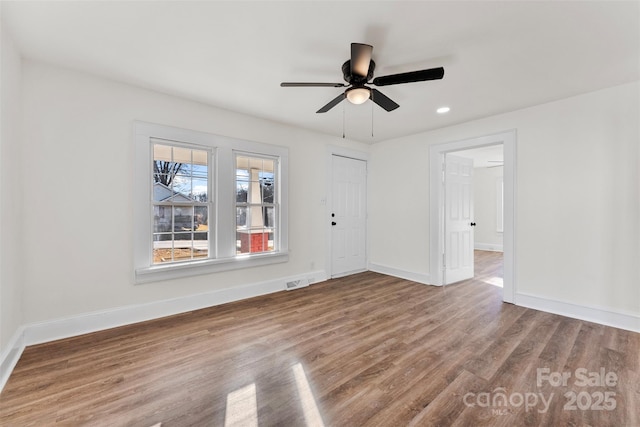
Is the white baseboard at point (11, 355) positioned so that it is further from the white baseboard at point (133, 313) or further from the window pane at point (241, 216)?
the window pane at point (241, 216)

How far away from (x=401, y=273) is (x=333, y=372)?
3.12 meters

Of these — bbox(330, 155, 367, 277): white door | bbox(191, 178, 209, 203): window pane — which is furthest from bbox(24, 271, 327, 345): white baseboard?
bbox(330, 155, 367, 277): white door

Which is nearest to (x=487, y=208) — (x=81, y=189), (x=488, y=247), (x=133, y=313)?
(x=488, y=247)

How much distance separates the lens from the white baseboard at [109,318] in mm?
2130

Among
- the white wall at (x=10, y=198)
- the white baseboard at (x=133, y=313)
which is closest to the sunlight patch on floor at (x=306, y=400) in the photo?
the white baseboard at (x=133, y=313)

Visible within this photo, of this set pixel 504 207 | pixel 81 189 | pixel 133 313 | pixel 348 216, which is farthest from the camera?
pixel 348 216

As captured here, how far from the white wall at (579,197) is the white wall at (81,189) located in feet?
14.3

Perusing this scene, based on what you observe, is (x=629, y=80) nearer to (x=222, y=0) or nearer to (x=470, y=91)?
(x=470, y=91)

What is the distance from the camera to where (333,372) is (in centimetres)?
201

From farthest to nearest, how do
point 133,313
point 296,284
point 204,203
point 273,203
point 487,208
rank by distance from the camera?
point 487,208, point 296,284, point 273,203, point 204,203, point 133,313

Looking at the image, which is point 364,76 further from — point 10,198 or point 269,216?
point 10,198

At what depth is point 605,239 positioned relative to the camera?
287 centimetres

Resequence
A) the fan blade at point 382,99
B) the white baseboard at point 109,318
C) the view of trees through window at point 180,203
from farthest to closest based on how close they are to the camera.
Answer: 1. the view of trees through window at point 180,203
2. the fan blade at point 382,99
3. the white baseboard at point 109,318

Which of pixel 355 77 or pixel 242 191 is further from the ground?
pixel 355 77
